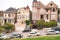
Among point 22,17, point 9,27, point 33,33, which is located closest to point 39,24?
point 33,33

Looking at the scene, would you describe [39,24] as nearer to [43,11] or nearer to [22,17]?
[43,11]

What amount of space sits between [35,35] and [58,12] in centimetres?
74

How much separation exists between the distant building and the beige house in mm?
461

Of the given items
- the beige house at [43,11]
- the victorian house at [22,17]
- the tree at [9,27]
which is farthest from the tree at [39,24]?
the tree at [9,27]

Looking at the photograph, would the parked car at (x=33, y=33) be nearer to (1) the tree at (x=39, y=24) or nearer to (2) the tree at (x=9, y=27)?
(1) the tree at (x=39, y=24)

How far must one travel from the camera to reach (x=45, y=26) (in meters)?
4.69

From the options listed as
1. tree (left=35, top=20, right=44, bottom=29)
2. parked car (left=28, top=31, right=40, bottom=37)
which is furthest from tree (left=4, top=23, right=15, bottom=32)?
tree (left=35, top=20, right=44, bottom=29)

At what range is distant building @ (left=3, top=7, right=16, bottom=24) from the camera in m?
4.74

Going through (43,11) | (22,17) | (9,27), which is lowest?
(9,27)

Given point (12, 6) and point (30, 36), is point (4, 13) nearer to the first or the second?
point (12, 6)

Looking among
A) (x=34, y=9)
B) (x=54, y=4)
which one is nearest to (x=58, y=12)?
(x=54, y=4)

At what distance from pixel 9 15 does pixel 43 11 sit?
792mm

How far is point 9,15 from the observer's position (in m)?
4.77

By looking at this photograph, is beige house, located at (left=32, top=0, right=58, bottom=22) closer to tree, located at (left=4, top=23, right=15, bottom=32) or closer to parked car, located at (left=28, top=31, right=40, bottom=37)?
parked car, located at (left=28, top=31, right=40, bottom=37)
